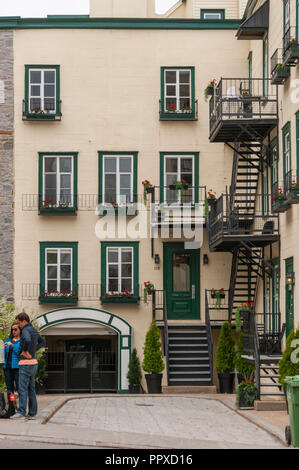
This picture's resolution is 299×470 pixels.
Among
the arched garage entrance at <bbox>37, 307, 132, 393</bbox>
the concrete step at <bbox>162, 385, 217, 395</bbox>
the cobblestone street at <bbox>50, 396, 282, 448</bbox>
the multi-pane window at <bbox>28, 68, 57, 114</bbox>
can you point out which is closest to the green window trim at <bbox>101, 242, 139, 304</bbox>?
the arched garage entrance at <bbox>37, 307, 132, 393</bbox>

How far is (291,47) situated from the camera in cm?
2109

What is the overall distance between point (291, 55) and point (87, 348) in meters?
12.8

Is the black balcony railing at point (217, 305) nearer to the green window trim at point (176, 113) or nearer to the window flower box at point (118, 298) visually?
the window flower box at point (118, 298)

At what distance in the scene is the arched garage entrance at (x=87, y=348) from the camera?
28734 millimetres

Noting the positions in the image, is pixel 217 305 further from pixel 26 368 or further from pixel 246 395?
pixel 26 368

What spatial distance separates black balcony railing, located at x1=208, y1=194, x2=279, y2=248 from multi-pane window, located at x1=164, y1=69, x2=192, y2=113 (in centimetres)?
345

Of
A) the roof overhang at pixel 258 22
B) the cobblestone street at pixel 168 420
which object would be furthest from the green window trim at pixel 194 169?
the cobblestone street at pixel 168 420

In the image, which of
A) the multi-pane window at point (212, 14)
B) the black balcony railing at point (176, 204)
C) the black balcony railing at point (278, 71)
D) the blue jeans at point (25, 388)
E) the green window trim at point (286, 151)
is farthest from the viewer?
the multi-pane window at point (212, 14)

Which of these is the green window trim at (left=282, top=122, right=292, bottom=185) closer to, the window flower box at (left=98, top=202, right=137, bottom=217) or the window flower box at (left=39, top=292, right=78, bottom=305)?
the window flower box at (left=98, top=202, right=137, bottom=217)

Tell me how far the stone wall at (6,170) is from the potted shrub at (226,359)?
260 inches

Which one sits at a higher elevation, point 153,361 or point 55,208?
point 55,208

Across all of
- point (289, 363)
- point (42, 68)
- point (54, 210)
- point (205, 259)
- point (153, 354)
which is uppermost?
point (42, 68)

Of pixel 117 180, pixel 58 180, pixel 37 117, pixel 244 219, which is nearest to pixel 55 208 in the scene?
pixel 58 180
